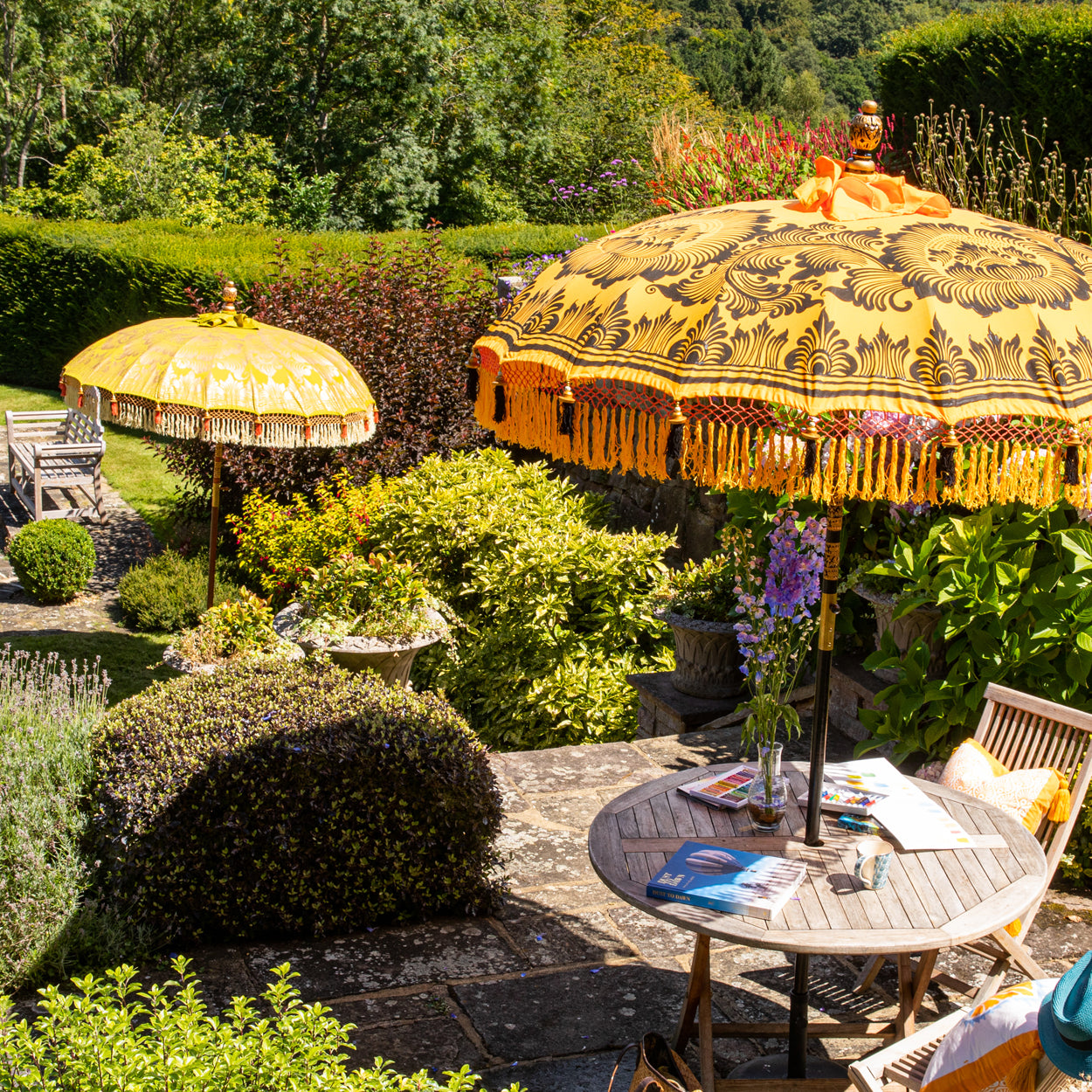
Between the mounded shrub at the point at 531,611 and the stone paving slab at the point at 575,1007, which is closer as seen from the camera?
the stone paving slab at the point at 575,1007

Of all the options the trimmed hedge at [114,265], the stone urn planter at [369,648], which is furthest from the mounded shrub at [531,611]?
the trimmed hedge at [114,265]

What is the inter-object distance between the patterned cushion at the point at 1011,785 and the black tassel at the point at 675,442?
1.86 metres

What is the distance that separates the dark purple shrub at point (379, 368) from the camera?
9242 mm

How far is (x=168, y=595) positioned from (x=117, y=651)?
0.70 m

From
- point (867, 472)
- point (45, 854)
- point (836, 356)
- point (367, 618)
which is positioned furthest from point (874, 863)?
point (367, 618)

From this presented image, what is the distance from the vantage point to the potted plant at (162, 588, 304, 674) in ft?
19.7

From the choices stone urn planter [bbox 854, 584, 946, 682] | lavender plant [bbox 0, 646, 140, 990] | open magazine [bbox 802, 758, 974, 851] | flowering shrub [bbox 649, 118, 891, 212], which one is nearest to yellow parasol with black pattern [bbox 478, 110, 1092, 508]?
open magazine [bbox 802, 758, 974, 851]

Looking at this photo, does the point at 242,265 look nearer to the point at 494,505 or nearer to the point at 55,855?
the point at 494,505

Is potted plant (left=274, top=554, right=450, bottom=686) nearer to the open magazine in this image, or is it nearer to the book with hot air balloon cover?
the open magazine

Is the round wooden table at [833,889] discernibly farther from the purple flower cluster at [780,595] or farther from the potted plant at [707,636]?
the potted plant at [707,636]

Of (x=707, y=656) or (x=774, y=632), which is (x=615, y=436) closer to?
(x=774, y=632)

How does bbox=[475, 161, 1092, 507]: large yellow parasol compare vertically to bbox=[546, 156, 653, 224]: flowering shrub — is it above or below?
below

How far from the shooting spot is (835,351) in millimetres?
2152

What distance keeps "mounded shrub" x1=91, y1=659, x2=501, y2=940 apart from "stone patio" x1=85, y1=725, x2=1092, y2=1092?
0.14 metres
